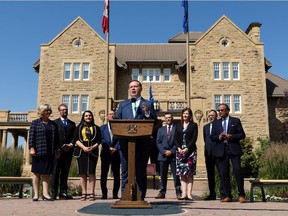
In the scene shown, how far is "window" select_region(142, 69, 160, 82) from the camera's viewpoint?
2969 centimetres

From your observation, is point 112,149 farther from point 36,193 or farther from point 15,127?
point 15,127

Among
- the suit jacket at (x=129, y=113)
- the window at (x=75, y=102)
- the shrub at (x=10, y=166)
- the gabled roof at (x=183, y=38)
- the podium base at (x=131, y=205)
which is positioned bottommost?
the podium base at (x=131, y=205)

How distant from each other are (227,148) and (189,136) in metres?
0.84

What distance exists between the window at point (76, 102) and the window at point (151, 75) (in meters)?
5.40

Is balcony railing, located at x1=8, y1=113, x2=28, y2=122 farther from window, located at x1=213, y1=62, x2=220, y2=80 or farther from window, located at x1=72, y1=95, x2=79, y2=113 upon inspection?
window, located at x1=213, y1=62, x2=220, y2=80

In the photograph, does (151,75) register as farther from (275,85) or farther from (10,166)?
(10,166)

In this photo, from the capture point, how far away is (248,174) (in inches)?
781

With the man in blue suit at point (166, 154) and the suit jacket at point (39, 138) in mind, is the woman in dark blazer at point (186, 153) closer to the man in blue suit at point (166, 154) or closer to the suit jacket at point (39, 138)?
the man in blue suit at point (166, 154)

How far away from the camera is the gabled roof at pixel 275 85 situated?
2944 centimetres

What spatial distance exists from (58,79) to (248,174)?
16.7m

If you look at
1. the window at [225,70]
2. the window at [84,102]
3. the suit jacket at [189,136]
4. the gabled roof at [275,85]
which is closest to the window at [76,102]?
the window at [84,102]

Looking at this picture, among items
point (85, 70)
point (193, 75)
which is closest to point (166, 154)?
point (193, 75)

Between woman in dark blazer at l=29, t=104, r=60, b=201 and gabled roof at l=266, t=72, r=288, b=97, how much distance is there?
25.4 metres

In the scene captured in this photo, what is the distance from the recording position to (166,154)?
7.95 metres
